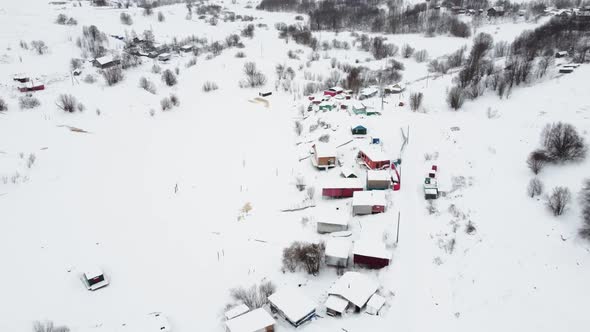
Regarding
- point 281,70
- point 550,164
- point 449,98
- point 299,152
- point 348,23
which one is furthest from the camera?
point 348,23

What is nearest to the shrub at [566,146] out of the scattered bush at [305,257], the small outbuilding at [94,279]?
the scattered bush at [305,257]

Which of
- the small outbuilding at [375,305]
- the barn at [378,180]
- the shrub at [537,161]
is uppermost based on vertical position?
the shrub at [537,161]

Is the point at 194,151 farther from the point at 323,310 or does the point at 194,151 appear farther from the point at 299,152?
the point at 323,310

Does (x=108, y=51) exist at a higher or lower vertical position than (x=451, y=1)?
lower

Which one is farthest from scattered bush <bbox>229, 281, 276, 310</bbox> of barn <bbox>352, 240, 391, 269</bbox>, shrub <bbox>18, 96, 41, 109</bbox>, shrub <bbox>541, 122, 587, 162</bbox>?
shrub <bbox>18, 96, 41, 109</bbox>

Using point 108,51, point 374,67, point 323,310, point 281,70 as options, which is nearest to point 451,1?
point 374,67

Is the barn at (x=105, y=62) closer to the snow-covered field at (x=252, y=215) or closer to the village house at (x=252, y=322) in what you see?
the snow-covered field at (x=252, y=215)

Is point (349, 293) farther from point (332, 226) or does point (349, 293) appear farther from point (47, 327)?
point (47, 327)

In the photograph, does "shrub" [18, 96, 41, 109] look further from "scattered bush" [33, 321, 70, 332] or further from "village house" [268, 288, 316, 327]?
"village house" [268, 288, 316, 327]
